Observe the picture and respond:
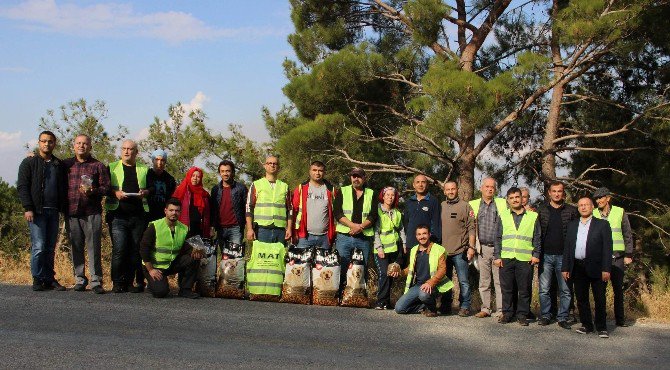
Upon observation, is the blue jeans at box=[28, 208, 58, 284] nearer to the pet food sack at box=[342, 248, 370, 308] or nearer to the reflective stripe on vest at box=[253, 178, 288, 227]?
the reflective stripe on vest at box=[253, 178, 288, 227]

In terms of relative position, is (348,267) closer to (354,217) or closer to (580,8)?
(354,217)

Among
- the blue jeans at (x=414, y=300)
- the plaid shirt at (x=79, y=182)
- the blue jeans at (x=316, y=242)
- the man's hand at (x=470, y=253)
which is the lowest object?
the blue jeans at (x=414, y=300)

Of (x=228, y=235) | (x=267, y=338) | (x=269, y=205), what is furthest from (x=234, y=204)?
(x=267, y=338)

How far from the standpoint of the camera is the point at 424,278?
30.1 ft

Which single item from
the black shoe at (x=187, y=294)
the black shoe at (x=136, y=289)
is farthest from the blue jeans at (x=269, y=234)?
the black shoe at (x=136, y=289)

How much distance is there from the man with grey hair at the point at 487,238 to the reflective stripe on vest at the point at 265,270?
8.36 feet

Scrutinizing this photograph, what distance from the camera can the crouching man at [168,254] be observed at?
9039 millimetres

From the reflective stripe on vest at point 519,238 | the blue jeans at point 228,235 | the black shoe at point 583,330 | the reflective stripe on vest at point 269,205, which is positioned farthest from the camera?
the blue jeans at point 228,235

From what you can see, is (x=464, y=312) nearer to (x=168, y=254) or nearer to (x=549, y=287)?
(x=549, y=287)

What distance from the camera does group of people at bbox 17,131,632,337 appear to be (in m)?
8.98

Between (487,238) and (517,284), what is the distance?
2.29 ft

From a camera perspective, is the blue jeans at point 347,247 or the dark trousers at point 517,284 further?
the blue jeans at point 347,247

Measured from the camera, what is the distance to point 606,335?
26.9 feet

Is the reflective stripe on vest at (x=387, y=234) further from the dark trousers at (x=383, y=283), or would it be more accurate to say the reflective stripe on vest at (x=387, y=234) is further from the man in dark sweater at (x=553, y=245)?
the man in dark sweater at (x=553, y=245)
